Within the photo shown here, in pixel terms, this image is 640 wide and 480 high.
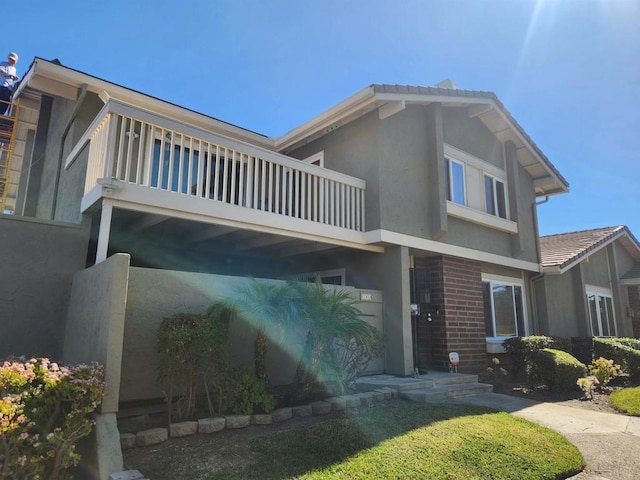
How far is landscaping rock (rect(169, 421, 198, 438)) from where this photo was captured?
4895 millimetres

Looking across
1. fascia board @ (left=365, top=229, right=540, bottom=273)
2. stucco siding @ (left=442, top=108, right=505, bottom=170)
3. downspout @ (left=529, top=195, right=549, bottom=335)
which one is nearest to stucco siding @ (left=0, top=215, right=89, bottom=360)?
fascia board @ (left=365, top=229, right=540, bottom=273)

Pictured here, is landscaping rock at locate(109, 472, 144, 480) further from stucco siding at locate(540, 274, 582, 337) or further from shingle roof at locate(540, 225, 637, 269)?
shingle roof at locate(540, 225, 637, 269)

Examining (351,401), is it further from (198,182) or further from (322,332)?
(198,182)

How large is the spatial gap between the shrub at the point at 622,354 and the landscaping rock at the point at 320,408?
9.72 meters

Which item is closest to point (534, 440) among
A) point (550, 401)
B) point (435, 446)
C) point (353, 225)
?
point (435, 446)

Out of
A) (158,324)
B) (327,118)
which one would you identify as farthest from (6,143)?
(158,324)

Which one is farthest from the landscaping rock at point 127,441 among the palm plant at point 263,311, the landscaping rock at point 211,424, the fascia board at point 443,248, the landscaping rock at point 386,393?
the fascia board at point 443,248

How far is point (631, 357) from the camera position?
38.0ft

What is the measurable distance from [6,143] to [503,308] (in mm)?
15096

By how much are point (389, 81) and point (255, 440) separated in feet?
24.8

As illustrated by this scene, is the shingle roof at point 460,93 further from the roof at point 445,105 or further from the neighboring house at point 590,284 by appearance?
the neighboring house at point 590,284

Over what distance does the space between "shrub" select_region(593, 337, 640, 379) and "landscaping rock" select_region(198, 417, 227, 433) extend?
37.4 feet

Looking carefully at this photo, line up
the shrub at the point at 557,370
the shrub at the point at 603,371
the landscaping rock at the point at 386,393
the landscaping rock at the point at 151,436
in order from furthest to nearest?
the shrub at the point at 603,371, the shrub at the point at 557,370, the landscaping rock at the point at 386,393, the landscaping rock at the point at 151,436

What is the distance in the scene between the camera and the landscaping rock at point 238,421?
5.31 metres
